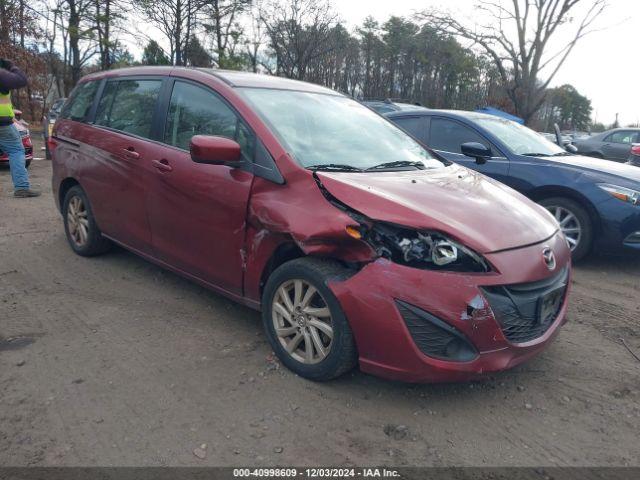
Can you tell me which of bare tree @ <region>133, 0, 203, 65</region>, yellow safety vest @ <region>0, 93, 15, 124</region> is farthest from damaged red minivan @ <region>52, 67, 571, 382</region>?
bare tree @ <region>133, 0, 203, 65</region>

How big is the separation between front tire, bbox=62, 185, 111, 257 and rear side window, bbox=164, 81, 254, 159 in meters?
1.42

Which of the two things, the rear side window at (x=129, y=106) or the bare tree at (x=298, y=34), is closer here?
the rear side window at (x=129, y=106)

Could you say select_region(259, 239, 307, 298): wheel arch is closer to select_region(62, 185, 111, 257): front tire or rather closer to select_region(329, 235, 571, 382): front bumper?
select_region(329, 235, 571, 382): front bumper

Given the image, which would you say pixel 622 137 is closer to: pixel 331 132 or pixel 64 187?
pixel 331 132

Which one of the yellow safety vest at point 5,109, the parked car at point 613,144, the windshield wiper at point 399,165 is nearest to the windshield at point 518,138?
the windshield wiper at point 399,165

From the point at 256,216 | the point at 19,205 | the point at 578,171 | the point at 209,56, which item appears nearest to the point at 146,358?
the point at 256,216

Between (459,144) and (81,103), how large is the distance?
4187 millimetres

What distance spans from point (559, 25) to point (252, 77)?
19432mm

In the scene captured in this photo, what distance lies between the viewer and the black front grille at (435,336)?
Answer: 2539 millimetres

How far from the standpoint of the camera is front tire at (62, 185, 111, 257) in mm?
4789

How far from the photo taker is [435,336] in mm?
2555

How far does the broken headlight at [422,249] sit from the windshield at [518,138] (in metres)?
3.70

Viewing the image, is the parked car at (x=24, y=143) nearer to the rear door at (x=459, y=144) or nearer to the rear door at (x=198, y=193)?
the rear door at (x=198, y=193)

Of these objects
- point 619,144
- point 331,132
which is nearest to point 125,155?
point 331,132
